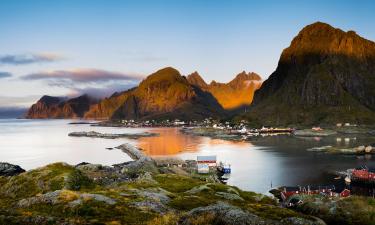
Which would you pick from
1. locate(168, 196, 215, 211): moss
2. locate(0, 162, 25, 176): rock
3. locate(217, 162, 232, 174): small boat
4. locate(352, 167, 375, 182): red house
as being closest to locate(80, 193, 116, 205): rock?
locate(168, 196, 215, 211): moss

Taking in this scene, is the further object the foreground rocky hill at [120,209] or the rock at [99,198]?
the rock at [99,198]

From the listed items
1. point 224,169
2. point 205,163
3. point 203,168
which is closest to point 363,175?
point 224,169

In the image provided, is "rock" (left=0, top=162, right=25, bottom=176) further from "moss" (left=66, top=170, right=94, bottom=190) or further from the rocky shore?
the rocky shore

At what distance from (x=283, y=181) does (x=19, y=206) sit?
98.0 meters

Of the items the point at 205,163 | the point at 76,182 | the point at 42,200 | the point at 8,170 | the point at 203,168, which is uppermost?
the point at 42,200

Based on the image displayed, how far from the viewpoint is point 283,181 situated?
125 meters

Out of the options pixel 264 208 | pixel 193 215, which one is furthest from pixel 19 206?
pixel 264 208

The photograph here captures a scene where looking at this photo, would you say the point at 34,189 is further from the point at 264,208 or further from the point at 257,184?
the point at 257,184

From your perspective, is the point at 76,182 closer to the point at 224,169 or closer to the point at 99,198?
the point at 99,198

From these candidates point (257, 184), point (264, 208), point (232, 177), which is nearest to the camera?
point (264, 208)

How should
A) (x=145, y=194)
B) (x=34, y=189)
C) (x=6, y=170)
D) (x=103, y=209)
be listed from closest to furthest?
(x=103, y=209) → (x=145, y=194) → (x=34, y=189) → (x=6, y=170)

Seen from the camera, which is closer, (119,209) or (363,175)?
(119,209)

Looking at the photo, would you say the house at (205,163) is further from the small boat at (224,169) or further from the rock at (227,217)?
the rock at (227,217)

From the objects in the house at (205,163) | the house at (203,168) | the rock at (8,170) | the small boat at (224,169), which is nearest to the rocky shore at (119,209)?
the rock at (8,170)
